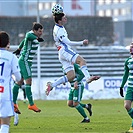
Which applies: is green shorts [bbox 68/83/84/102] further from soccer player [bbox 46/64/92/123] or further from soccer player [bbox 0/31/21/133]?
soccer player [bbox 0/31/21/133]

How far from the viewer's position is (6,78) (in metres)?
13.5

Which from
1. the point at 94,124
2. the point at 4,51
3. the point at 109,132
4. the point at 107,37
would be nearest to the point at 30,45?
the point at 94,124

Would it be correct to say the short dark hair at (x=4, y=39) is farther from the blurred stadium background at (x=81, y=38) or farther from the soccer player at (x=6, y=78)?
the blurred stadium background at (x=81, y=38)

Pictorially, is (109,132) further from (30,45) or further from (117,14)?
(117,14)

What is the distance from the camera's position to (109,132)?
1633 cm

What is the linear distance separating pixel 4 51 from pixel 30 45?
5626mm

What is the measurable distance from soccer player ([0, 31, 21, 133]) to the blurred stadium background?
2080cm

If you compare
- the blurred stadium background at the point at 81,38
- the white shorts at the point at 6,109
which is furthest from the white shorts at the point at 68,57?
the blurred stadium background at the point at 81,38

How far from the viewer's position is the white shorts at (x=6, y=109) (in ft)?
43.9

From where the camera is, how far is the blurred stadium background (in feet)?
115

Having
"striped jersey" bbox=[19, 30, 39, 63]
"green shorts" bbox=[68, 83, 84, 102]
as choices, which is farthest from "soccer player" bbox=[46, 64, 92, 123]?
"striped jersey" bbox=[19, 30, 39, 63]

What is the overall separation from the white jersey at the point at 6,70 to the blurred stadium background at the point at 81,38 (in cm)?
2080

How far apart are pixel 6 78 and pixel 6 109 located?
1.81 ft

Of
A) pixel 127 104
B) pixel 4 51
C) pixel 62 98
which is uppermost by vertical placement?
pixel 4 51
